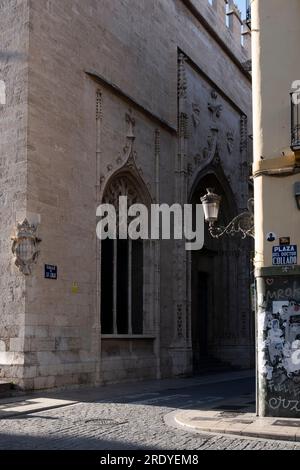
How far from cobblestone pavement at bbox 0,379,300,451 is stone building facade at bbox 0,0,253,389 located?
2.64 metres

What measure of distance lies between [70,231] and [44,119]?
8.88 ft

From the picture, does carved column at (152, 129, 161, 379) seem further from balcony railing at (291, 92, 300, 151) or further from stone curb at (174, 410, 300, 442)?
balcony railing at (291, 92, 300, 151)

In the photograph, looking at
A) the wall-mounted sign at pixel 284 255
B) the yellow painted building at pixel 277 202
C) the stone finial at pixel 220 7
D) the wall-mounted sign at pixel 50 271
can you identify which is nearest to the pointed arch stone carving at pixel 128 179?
the wall-mounted sign at pixel 50 271

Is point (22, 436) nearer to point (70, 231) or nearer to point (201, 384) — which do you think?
point (70, 231)

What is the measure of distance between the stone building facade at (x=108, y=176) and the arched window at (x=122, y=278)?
4 cm

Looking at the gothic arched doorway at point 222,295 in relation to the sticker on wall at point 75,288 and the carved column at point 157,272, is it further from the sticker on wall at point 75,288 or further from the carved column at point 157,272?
the sticker on wall at point 75,288

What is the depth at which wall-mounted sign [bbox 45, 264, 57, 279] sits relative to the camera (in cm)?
1544

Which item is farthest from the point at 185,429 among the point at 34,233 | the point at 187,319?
the point at 187,319

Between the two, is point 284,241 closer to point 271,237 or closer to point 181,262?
point 271,237

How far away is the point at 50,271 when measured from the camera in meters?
15.6

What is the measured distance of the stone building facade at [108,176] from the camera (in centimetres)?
1534

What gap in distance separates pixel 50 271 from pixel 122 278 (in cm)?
428

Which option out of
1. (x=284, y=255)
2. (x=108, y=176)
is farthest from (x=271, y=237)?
(x=108, y=176)

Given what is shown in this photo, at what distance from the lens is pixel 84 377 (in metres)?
16.5
